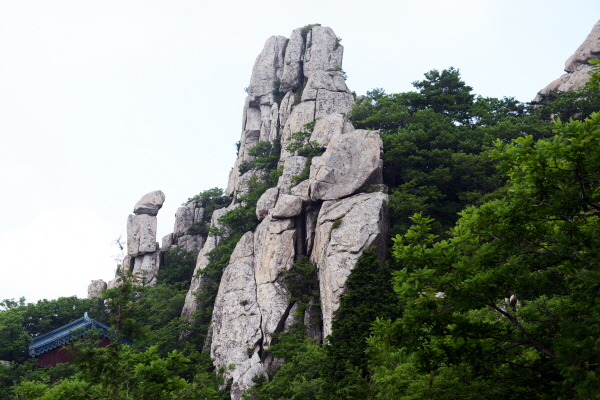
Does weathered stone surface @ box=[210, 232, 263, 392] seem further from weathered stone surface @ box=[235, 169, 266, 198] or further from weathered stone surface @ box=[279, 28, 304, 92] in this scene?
weathered stone surface @ box=[279, 28, 304, 92]

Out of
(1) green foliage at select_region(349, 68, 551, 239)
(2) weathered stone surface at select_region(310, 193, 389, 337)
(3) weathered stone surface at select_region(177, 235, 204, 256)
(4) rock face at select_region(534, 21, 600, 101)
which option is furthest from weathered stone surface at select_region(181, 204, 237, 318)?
(4) rock face at select_region(534, 21, 600, 101)

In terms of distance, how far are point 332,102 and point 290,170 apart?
9.73 m

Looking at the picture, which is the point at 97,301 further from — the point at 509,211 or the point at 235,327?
the point at 509,211

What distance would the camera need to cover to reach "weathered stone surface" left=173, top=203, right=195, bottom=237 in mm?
36188

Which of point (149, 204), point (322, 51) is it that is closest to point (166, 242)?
point (149, 204)

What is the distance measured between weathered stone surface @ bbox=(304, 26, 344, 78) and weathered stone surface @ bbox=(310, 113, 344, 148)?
11.2 metres

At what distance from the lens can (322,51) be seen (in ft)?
131

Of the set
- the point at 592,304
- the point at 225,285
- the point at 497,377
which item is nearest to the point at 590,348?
the point at 592,304

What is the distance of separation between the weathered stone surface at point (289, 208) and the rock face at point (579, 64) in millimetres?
22327

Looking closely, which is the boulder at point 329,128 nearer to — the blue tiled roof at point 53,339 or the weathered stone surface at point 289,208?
the weathered stone surface at point 289,208

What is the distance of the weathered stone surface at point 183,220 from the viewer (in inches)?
1425

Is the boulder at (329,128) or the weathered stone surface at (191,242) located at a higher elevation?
the boulder at (329,128)

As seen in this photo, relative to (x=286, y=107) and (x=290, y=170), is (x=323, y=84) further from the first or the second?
(x=290, y=170)

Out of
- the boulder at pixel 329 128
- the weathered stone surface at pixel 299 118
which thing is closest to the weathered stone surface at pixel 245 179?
the weathered stone surface at pixel 299 118
